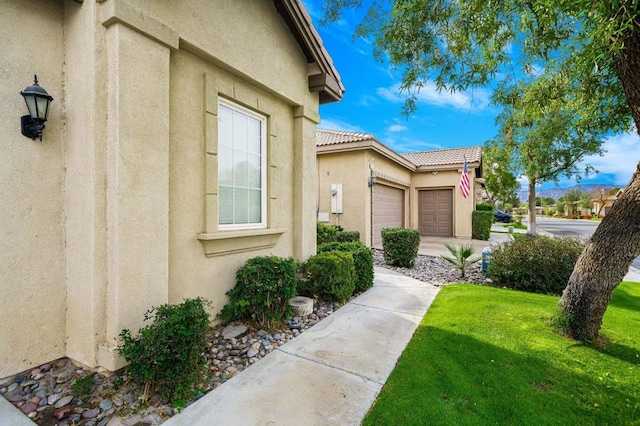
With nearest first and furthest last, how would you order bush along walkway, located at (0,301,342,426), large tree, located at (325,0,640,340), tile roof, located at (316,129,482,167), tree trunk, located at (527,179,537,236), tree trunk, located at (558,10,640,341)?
bush along walkway, located at (0,301,342,426)
large tree, located at (325,0,640,340)
tree trunk, located at (558,10,640,341)
tile roof, located at (316,129,482,167)
tree trunk, located at (527,179,537,236)

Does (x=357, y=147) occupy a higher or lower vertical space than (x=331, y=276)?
higher

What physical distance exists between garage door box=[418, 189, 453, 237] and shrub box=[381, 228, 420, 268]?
27.4 ft

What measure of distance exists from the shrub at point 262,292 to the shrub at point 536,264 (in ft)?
17.8

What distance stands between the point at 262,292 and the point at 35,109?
3.21 metres

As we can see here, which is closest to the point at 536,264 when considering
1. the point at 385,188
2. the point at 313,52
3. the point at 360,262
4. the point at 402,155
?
the point at 360,262

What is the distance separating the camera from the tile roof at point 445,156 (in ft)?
52.5

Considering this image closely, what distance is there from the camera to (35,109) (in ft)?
9.39

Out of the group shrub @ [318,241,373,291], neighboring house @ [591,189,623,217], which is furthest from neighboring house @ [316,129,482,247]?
neighboring house @ [591,189,623,217]

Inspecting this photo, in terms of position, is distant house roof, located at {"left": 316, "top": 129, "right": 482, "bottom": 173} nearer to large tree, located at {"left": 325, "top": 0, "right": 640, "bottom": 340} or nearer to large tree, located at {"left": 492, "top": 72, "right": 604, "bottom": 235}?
large tree, located at {"left": 492, "top": 72, "right": 604, "bottom": 235}

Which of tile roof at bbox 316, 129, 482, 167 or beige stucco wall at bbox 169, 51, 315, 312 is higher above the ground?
tile roof at bbox 316, 129, 482, 167

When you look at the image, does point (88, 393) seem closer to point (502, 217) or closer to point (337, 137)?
point (337, 137)

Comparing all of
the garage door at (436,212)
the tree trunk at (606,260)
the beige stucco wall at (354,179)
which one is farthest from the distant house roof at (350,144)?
the tree trunk at (606,260)

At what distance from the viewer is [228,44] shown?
4359 mm

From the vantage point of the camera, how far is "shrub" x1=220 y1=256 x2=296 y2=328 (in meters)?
4.23
